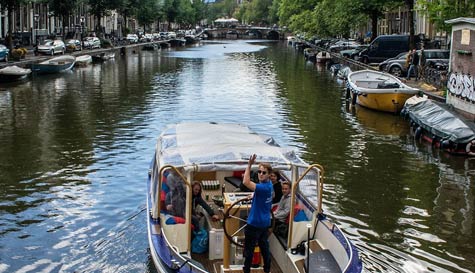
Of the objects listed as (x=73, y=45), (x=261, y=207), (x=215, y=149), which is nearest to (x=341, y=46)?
(x=73, y=45)

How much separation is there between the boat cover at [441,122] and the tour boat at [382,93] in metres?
3.52

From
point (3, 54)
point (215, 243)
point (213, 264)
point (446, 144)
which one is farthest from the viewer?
point (3, 54)

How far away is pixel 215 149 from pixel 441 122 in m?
14.1

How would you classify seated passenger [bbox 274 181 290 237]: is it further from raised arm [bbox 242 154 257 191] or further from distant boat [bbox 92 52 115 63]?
distant boat [bbox 92 52 115 63]

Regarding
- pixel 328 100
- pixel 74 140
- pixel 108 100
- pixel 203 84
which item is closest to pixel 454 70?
pixel 328 100

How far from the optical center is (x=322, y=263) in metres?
11.0

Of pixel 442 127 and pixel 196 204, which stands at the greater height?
pixel 442 127

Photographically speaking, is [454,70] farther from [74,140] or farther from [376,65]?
[376,65]

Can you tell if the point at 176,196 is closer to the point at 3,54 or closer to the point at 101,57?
the point at 3,54

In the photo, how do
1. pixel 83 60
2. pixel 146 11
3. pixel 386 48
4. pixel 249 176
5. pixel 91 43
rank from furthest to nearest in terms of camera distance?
1. pixel 146 11
2. pixel 91 43
3. pixel 83 60
4. pixel 386 48
5. pixel 249 176

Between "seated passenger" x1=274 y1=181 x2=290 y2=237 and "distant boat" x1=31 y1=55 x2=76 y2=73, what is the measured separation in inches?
1696

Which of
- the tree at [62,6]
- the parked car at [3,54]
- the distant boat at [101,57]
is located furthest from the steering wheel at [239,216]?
the tree at [62,6]

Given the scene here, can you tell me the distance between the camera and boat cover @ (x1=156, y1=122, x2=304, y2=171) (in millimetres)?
11633

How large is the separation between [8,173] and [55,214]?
4.57 m
